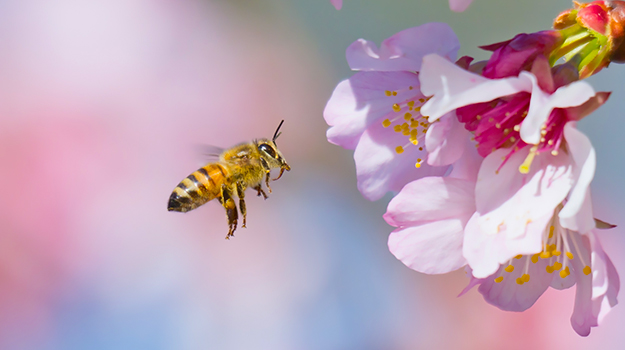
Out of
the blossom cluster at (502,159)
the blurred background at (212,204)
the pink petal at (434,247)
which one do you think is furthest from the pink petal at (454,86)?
the blurred background at (212,204)

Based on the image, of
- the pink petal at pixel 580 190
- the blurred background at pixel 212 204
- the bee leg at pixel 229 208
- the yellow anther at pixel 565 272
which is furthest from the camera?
the blurred background at pixel 212 204

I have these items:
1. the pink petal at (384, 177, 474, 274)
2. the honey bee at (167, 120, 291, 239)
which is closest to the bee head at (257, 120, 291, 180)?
the honey bee at (167, 120, 291, 239)

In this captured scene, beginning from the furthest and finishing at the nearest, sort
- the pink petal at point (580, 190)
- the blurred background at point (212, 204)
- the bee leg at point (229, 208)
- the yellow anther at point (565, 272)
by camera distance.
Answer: the blurred background at point (212, 204) < the bee leg at point (229, 208) < the yellow anther at point (565, 272) < the pink petal at point (580, 190)

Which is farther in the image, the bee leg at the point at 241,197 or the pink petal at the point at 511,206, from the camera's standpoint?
the bee leg at the point at 241,197

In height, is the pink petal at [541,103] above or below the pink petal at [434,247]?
above

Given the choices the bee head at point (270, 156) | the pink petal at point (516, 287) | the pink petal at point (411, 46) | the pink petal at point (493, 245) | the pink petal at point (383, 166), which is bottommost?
the pink petal at point (516, 287)

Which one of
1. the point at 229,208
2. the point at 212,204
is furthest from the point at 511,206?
the point at 212,204

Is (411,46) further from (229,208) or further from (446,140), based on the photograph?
(229,208)

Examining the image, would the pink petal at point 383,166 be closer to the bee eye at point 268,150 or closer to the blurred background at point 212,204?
the bee eye at point 268,150
